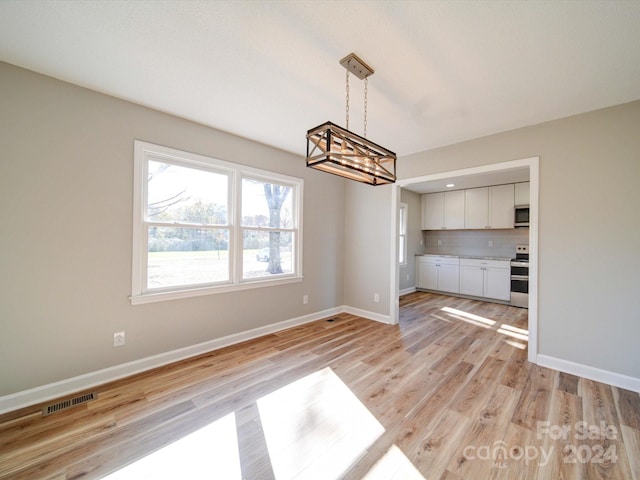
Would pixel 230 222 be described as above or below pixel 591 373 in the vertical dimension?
above

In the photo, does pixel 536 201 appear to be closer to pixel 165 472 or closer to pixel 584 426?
pixel 584 426

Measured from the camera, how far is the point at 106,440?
170 centimetres

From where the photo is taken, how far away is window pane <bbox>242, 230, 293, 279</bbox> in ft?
11.3

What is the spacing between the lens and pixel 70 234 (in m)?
2.22

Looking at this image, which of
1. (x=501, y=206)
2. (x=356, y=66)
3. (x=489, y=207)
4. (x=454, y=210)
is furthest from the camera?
(x=454, y=210)

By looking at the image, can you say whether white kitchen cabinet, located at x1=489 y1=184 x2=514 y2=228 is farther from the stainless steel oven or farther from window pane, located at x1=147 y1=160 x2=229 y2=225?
window pane, located at x1=147 y1=160 x2=229 y2=225

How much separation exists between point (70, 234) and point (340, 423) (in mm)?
2710

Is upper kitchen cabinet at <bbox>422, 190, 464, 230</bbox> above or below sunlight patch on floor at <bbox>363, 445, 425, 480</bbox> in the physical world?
above

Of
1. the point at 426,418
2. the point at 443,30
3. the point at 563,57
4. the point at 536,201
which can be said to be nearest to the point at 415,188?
the point at 536,201

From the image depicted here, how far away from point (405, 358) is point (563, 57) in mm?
2978

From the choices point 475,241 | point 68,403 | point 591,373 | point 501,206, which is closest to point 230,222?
point 68,403

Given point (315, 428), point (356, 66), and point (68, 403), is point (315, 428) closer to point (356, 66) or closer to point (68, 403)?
point (68, 403)

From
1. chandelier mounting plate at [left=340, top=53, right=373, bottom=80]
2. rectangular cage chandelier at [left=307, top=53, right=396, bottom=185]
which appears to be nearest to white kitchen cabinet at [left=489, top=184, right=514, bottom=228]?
rectangular cage chandelier at [left=307, top=53, right=396, bottom=185]

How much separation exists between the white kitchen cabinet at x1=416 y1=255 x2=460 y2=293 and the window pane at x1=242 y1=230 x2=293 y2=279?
394cm
